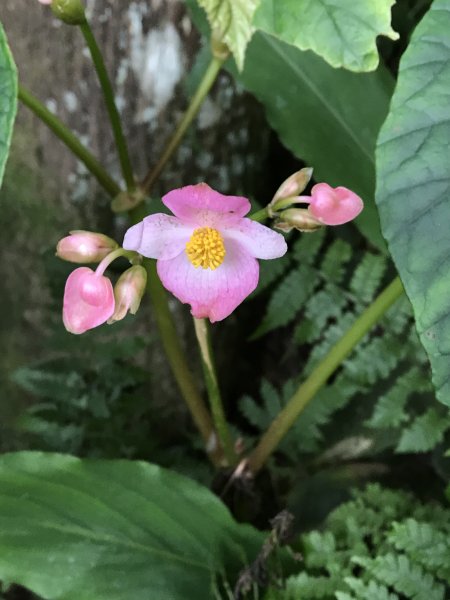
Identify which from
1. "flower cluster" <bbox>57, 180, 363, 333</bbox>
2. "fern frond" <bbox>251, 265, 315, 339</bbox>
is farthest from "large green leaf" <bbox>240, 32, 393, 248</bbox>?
"flower cluster" <bbox>57, 180, 363, 333</bbox>

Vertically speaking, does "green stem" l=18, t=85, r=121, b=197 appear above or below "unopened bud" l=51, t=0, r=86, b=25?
below

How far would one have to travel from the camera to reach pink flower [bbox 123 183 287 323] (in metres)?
0.50

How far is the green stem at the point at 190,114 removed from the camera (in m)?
0.66

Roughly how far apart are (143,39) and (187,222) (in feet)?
1.24

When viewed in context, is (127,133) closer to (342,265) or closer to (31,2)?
(31,2)

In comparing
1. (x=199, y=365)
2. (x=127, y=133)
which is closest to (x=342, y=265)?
(x=199, y=365)

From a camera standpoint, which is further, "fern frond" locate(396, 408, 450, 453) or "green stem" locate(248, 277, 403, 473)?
"fern frond" locate(396, 408, 450, 453)

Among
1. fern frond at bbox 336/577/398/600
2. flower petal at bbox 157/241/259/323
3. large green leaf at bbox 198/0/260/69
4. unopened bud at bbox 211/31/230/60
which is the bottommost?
fern frond at bbox 336/577/398/600

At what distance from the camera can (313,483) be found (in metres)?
1.02

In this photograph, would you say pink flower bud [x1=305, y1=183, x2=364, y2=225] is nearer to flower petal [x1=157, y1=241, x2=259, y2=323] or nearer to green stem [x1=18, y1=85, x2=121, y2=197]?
flower petal [x1=157, y1=241, x2=259, y2=323]

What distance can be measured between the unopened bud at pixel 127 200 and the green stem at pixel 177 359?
0.08m

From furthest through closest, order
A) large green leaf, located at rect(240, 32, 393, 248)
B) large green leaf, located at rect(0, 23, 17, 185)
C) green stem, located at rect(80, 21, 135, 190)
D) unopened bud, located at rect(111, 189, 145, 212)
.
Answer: large green leaf, located at rect(240, 32, 393, 248), unopened bud, located at rect(111, 189, 145, 212), green stem, located at rect(80, 21, 135, 190), large green leaf, located at rect(0, 23, 17, 185)

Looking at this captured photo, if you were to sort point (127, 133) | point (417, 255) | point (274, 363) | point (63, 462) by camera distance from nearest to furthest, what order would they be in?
point (417, 255) → point (63, 462) → point (127, 133) → point (274, 363)

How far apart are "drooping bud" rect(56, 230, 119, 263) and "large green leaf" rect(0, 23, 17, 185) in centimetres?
7
